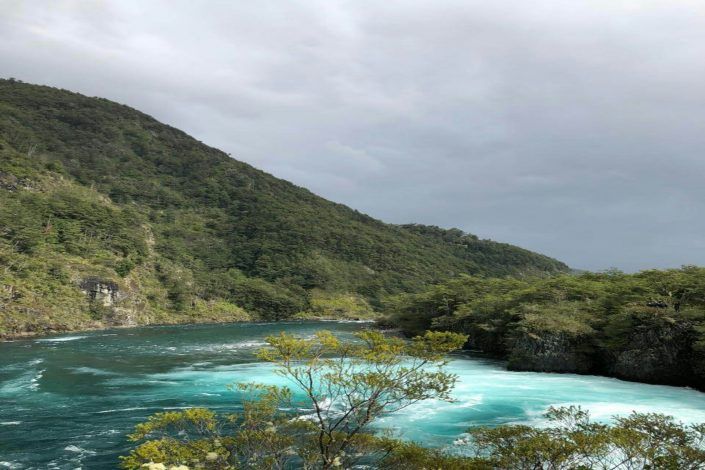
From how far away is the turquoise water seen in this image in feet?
61.0

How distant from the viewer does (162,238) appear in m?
108

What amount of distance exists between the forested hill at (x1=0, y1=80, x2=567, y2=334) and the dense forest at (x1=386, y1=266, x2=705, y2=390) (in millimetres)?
49843

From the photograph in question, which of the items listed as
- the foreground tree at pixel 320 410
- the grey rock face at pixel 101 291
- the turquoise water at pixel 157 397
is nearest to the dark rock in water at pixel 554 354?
the turquoise water at pixel 157 397

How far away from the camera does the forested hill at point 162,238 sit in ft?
226

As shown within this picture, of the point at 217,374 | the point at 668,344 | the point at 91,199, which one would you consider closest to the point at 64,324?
the point at 217,374

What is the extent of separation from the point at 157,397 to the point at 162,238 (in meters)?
87.9

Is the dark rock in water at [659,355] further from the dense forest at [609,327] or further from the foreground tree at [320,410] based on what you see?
the foreground tree at [320,410]

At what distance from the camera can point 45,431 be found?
65.2ft

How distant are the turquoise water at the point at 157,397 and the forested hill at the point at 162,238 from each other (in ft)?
77.5

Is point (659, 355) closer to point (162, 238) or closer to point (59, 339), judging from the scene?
point (59, 339)

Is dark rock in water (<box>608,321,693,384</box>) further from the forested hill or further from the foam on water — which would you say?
the forested hill

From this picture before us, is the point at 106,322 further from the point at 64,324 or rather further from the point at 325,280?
the point at 325,280

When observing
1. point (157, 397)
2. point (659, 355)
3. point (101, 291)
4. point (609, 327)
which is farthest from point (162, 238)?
point (659, 355)

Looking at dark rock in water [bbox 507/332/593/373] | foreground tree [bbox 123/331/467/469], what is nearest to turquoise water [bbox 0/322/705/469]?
dark rock in water [bbox 507/332/593/373]
